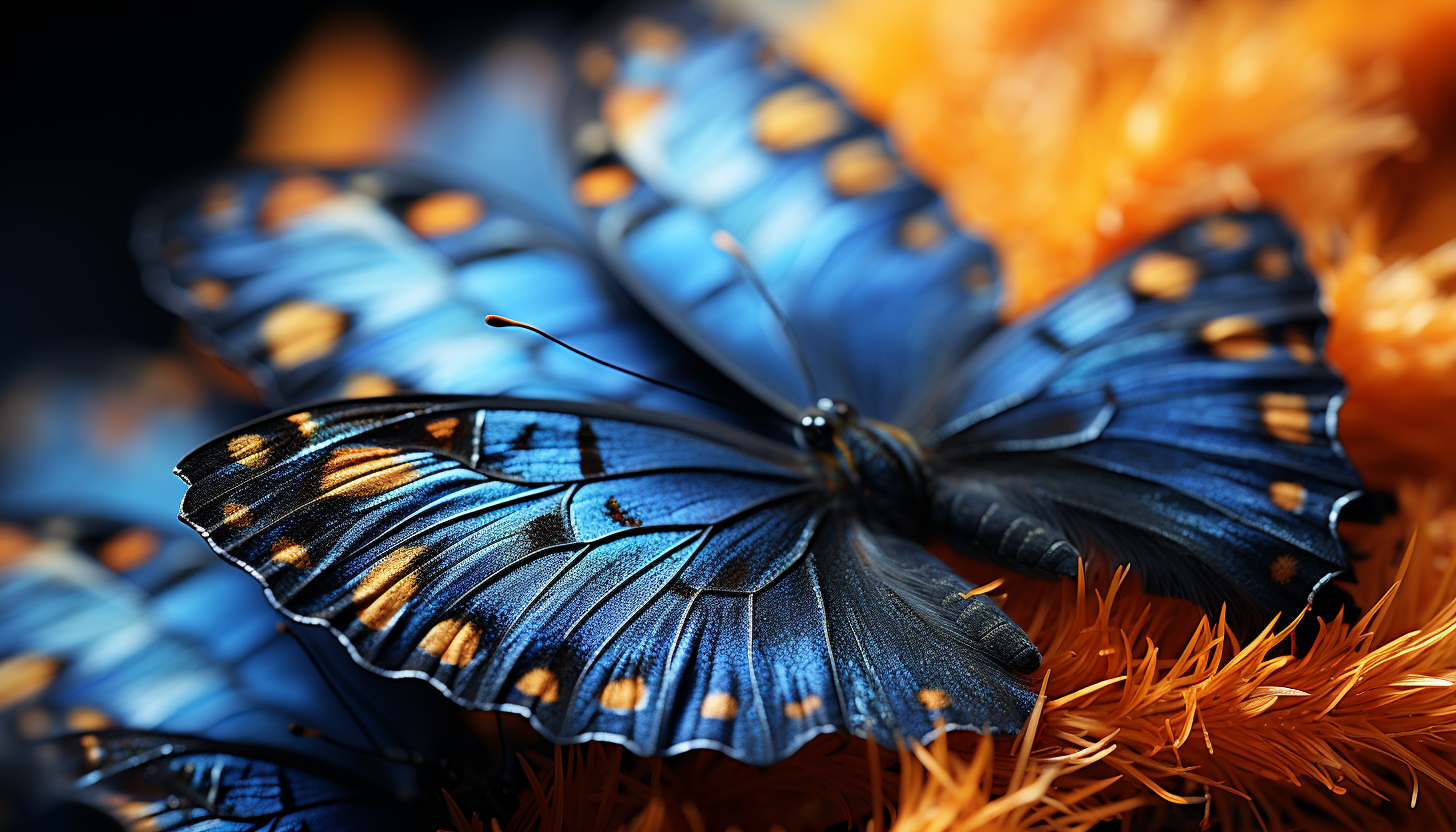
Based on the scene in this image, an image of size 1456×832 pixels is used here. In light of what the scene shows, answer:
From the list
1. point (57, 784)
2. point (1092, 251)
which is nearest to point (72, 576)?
point (57, 784)

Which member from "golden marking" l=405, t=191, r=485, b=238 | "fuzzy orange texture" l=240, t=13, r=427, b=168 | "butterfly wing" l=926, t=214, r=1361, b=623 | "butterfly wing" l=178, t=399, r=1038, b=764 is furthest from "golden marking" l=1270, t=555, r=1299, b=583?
"fuzzy orange texture" l=240, t=13, r=427, b=168

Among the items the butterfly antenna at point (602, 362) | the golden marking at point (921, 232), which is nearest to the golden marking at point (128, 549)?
the butterfly antenna at point (602, 362)

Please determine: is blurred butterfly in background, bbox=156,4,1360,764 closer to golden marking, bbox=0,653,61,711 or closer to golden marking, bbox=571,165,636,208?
golden marking, bbox=571,165,636,208

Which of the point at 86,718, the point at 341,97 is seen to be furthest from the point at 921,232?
the point at 341,97

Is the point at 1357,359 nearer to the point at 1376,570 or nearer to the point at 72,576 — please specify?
the point at 1376,570

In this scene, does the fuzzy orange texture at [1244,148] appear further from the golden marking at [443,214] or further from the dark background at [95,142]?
the dark background at [95,142]

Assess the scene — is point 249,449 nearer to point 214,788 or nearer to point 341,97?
point 214,788
